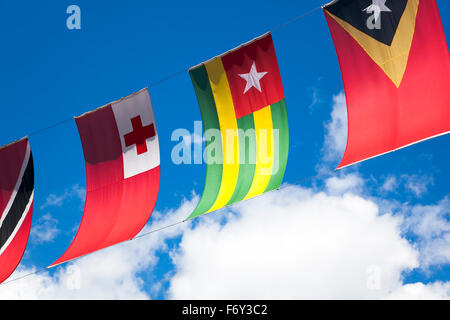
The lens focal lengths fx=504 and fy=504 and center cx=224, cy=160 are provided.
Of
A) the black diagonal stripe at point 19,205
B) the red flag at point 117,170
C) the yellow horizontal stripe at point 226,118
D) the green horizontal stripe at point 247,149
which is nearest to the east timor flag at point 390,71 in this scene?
the green horizontal stripe at point 247,149

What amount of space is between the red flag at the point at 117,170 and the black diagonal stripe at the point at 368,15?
3.93m

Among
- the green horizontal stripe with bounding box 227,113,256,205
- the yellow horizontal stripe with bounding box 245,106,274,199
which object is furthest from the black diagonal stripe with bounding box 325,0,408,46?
the green horizontal stripe with bounding box 227,113,256,205

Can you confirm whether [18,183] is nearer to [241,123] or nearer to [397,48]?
[241,123]

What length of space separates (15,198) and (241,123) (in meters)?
5.39

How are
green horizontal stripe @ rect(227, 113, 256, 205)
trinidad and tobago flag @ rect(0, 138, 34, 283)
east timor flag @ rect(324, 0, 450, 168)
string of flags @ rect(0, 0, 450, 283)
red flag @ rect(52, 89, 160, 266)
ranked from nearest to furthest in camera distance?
east timor flag @ rect(324, 0, 450, 168) → string of flags @ rect(0, 0, 450, 283) → green horizontal stripe @ rect(227, 113, 256, 205) → red flag @ rect(52, 89, 160, 266) → trinidad and tobago flag @ rect(0, 138, 34, 283)

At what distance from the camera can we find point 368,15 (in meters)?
7.82

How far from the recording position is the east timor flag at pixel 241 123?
8828mm

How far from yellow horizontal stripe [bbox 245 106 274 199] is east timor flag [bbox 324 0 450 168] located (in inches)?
55.9

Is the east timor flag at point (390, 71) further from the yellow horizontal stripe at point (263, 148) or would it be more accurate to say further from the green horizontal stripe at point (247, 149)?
the green horizontal stripe at point (247, 149)

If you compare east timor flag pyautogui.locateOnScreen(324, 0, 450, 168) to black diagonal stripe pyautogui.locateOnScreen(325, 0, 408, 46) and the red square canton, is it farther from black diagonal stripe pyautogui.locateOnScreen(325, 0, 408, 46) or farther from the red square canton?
the red square canton

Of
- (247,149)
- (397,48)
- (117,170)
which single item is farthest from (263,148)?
(117,170)

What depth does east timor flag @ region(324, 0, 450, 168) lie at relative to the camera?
24.1 feet
